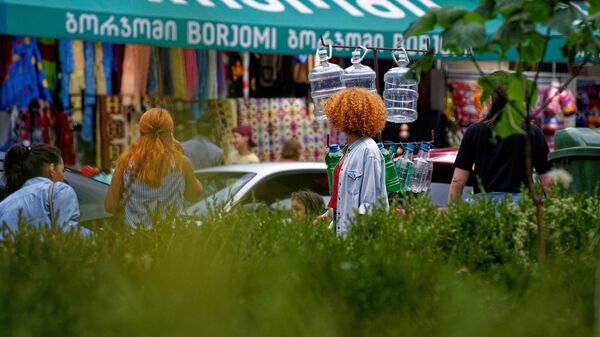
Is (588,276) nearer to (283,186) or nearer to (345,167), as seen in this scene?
(345,167)

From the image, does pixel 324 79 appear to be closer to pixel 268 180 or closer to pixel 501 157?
pixel 501 157

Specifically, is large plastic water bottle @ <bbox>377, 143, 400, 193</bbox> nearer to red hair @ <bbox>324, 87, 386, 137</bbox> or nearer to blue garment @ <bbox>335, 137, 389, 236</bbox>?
red hair @ <bbox>324, 87, 386, 137</bbox>

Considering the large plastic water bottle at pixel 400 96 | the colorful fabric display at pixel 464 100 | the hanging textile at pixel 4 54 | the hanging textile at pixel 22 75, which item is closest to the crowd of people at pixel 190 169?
the large plastic water bottle at pixel 400 96

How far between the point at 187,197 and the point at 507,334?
12.1ft

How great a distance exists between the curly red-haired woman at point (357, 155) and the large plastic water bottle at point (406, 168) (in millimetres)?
817

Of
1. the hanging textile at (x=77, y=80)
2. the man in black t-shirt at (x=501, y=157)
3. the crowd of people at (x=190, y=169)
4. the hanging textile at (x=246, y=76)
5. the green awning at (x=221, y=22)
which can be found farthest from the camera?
the hanging textile at (x=246, y=76)

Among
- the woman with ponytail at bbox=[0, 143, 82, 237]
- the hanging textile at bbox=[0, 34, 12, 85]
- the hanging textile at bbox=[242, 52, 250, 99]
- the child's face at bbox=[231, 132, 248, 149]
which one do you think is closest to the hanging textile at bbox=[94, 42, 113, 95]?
the hanging textile at bbox=[0, 34, 12, 85]

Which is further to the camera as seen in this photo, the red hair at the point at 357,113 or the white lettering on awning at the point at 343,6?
the white lettering on awning at the point at 343,6

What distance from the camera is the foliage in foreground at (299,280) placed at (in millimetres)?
3230

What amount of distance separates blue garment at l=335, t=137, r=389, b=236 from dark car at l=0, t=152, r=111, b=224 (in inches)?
77.2

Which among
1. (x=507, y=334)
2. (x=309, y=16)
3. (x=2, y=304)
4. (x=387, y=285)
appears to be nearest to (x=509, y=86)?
(x=387, y=285)

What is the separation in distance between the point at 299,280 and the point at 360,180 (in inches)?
105

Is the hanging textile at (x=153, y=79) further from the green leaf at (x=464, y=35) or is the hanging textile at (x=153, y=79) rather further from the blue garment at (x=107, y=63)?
the green leaf at (x=464, y=35)

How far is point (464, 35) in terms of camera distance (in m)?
4.12
